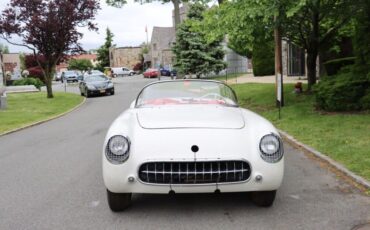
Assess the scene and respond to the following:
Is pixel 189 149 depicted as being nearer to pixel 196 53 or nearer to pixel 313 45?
pixel 313 45

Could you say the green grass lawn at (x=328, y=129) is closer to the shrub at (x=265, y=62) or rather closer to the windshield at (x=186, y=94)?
the windshield at (x=186, y=94)

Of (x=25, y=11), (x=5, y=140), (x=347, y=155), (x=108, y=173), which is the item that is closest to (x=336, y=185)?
(x=347, y=155)

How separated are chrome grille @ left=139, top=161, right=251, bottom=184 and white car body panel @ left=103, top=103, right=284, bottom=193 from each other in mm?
50

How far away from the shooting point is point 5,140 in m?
12.0

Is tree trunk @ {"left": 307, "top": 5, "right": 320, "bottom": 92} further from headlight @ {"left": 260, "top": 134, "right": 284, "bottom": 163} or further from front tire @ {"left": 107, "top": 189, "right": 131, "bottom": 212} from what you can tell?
front tire @ {"left": 107, "top": 189, "right": 131, "bottom": 212}

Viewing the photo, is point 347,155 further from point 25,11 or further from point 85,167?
point 25,11

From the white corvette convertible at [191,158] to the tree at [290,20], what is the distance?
5935 millimetres

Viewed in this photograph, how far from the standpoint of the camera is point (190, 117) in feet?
17.3

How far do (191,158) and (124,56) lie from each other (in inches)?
3892

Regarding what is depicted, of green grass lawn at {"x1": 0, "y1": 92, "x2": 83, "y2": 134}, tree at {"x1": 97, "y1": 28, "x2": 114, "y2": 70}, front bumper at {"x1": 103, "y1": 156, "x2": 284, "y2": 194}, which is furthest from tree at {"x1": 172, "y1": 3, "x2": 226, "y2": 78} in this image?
tree at {"x1": 97, "y1": 28, "x2": 114, "y2": 70}

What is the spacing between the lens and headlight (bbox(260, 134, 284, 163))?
15.8 ft

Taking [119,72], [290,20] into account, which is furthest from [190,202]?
[119,72]

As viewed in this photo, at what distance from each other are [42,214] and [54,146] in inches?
211

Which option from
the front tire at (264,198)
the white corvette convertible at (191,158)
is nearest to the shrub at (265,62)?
the white corvette convertible at (191,158)
